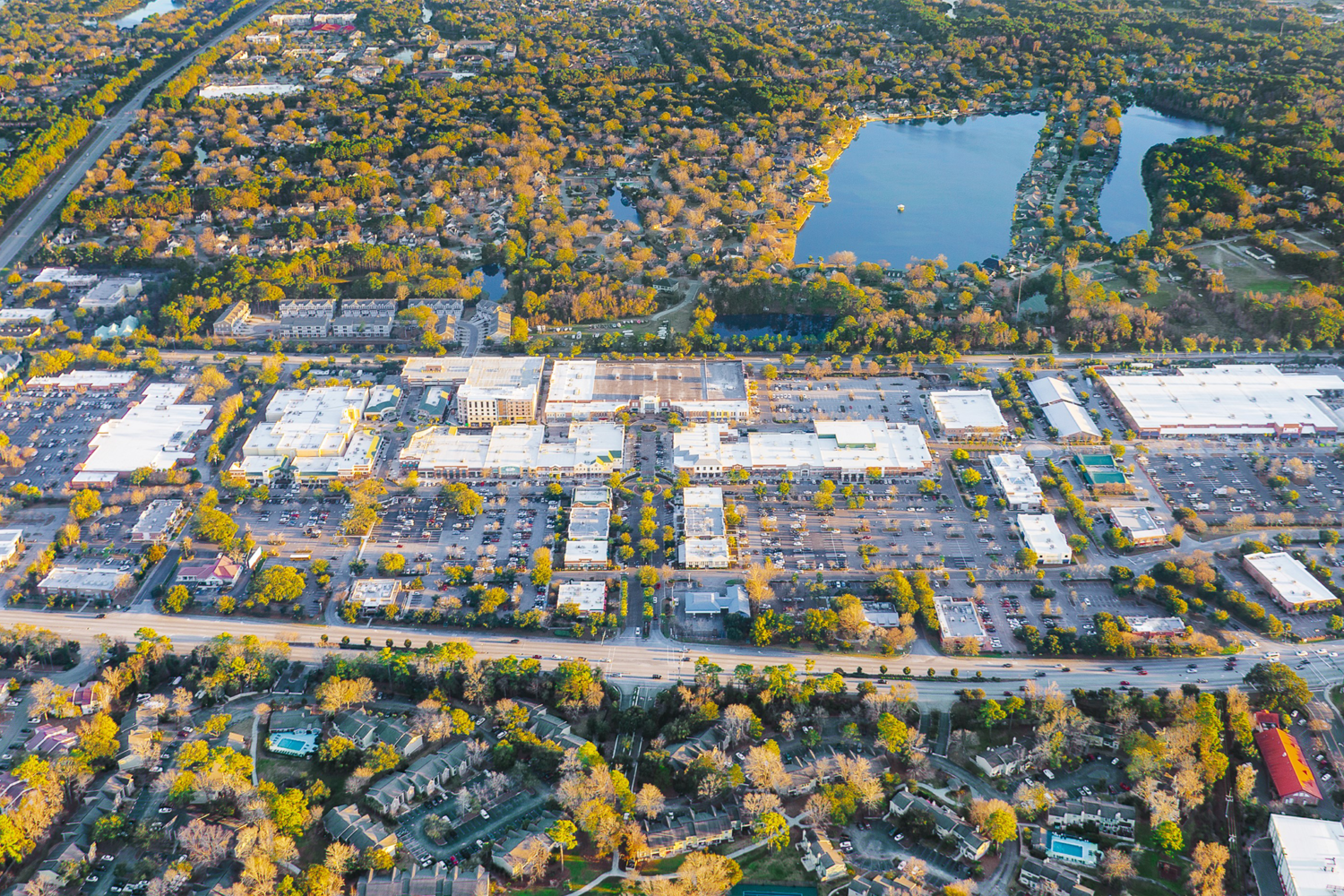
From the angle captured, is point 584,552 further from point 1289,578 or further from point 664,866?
point 1289,578

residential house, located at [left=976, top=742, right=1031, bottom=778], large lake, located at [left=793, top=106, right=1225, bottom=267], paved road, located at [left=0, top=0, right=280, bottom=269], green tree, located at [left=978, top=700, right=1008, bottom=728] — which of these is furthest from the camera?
large lake, located at [left=793, top=106, right=1225, bottom=267]

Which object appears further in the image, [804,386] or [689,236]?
[689,236]

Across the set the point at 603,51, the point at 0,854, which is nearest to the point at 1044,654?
the point at 0,854

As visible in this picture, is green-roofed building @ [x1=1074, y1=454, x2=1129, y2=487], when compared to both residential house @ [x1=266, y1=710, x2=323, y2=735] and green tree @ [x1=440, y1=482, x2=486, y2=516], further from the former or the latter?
residential house @ [x1=266, y1=710, x2=323, y2=735]

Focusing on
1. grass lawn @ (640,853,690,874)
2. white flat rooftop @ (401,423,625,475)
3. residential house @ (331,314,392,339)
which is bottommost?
grass lawn @ (640,853,690,874)

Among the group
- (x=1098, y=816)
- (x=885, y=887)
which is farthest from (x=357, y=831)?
(x=1098, y=816)

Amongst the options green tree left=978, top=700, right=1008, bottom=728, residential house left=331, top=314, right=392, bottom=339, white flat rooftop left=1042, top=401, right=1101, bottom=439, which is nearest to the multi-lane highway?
green tree left=978, top=700, right=1008, bottom=728

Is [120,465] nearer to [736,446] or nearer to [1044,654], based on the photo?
[736,446]
